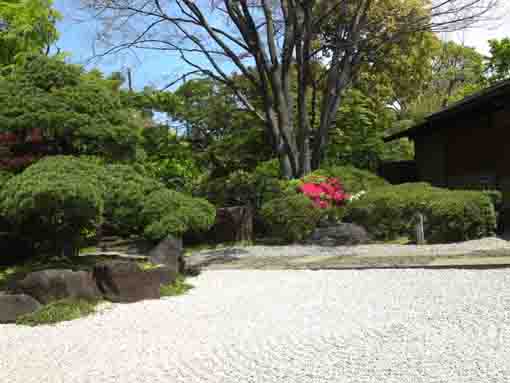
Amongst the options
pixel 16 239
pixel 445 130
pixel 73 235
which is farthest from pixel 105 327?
pixel 445 130

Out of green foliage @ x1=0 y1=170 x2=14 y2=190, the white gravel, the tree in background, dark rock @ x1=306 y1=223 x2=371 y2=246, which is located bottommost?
the white gravel

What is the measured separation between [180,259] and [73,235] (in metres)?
1.83

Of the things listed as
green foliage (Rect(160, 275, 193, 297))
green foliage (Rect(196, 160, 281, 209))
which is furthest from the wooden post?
green foliage (Rect(160, 275, 193, 297))

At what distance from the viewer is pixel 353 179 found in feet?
45.1

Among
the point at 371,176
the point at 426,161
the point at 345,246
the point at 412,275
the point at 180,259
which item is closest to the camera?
the point at 412,275

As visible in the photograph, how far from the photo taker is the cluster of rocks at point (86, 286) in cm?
612

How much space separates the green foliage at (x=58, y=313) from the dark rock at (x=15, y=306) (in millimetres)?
105

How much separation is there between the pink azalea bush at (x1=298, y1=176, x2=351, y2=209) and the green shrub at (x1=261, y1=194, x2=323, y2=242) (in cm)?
34

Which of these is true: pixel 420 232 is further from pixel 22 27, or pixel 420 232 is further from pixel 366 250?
pixel 22 27

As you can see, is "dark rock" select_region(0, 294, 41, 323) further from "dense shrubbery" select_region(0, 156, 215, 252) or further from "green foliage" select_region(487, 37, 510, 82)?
"green foliage" select_region(487, 37, 510, 82)

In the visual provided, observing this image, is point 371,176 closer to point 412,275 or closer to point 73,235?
point 412,275

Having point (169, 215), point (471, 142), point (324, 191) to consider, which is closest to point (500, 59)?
point (471, 142)

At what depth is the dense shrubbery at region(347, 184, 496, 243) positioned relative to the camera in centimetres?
1012

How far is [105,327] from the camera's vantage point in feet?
18.1
